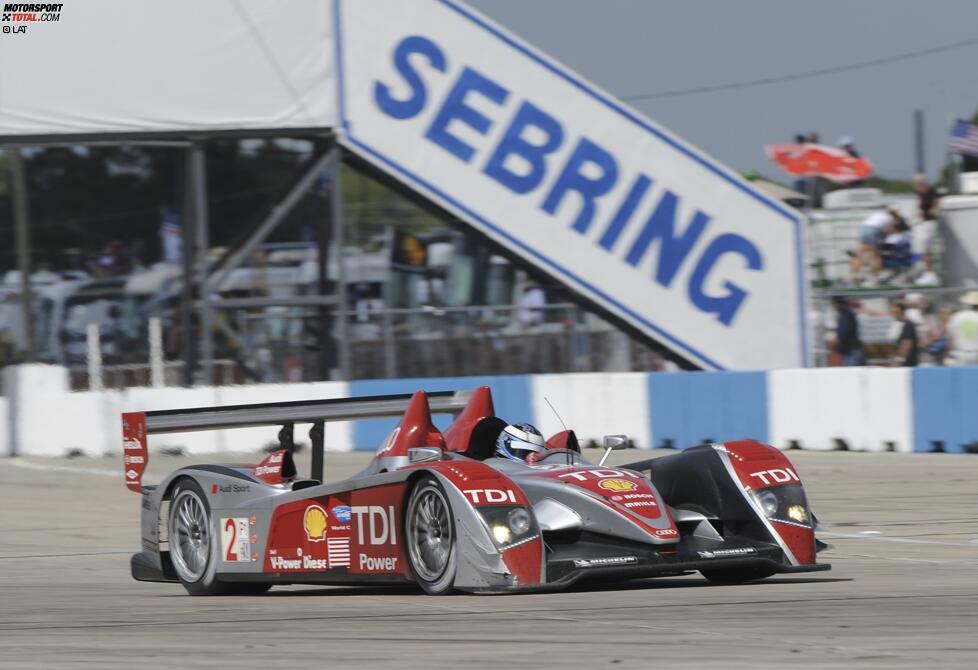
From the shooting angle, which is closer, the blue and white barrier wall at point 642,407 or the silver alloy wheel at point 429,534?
the silver alloy wheel at point 429,534

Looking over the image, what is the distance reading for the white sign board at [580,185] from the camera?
67.2 feet

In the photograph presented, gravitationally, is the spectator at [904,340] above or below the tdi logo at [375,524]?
above

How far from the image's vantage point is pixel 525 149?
20516 mm

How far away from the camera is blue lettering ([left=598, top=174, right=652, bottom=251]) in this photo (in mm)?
20547

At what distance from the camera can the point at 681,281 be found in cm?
2064

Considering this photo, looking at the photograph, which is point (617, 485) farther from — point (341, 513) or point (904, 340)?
point (904, 340)

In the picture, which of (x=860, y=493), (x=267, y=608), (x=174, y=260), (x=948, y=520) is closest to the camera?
(x=267, y=608)

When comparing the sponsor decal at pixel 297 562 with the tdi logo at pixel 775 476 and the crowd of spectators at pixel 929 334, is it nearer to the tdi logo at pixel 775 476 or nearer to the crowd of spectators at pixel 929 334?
the tdi logo at pixel 775 476

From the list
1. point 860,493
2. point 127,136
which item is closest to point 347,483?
point 860,493

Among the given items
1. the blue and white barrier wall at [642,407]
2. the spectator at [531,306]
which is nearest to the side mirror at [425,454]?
the blue and white barrier wall at [642,407]

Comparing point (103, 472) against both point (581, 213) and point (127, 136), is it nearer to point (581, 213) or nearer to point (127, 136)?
point (127, 136)

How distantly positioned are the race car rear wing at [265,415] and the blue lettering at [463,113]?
11787 millimetres

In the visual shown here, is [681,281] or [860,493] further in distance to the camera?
[681,281]

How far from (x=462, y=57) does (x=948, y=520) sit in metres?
10.5
